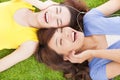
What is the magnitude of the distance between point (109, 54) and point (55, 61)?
52cm

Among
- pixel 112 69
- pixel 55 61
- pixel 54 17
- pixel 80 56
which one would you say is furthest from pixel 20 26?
pixel 112 69

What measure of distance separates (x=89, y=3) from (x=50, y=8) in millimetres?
631

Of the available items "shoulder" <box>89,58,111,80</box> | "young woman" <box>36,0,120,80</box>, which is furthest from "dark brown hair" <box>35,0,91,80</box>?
"shoulder" <box>89,58,111,80</box>

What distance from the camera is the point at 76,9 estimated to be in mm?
2812

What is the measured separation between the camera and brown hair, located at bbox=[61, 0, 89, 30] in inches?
107

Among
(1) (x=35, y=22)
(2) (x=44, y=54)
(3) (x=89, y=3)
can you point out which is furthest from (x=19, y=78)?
(3) (x=89, y=3)

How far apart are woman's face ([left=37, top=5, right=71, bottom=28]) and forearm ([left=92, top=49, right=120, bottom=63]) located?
38 cm

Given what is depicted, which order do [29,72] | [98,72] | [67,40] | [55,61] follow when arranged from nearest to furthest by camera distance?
[67,40] < [98,72] < [55,61] < [29,72]

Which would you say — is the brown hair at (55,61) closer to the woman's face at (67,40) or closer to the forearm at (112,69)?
the woman's face at (67,40)

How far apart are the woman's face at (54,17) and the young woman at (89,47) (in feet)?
0.20

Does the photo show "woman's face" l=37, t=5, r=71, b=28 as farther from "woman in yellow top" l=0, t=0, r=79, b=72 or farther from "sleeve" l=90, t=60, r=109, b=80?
"sleeve" l=90, t=60, r=109, b=80

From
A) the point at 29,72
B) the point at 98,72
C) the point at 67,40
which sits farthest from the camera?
the point at 29,72

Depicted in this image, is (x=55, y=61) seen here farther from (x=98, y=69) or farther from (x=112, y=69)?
(x=112, y=69)

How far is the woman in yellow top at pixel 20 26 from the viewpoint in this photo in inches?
105
